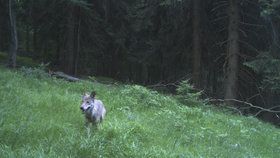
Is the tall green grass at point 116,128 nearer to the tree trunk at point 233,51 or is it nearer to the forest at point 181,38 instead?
the tree trunk at point 233,51

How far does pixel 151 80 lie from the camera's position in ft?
152

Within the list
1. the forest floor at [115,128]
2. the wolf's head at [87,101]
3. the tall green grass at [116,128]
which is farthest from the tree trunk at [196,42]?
the wolf's head at [87,101]

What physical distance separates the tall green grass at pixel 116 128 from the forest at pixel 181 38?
5617mm

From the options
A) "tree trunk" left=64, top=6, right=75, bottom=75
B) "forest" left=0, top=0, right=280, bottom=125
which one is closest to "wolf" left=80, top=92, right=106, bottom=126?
"forest" left=0, top=0, right=280, bottom=125

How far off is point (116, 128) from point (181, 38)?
20775mm

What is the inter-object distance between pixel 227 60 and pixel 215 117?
9454mm

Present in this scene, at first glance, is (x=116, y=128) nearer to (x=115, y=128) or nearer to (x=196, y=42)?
(x=115, y=128)

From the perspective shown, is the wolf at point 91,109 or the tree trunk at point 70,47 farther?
the tree trunk at point 70,47

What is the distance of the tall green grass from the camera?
9.52 meters

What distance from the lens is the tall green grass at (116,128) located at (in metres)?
9.52

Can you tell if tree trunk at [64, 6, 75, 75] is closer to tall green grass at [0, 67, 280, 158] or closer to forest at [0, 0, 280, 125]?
forest at [0, 0, 280, 125]

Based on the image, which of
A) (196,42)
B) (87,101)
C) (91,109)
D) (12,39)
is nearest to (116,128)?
(91,109)

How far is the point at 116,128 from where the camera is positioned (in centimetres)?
1085

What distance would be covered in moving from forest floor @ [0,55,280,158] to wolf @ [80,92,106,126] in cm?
22
